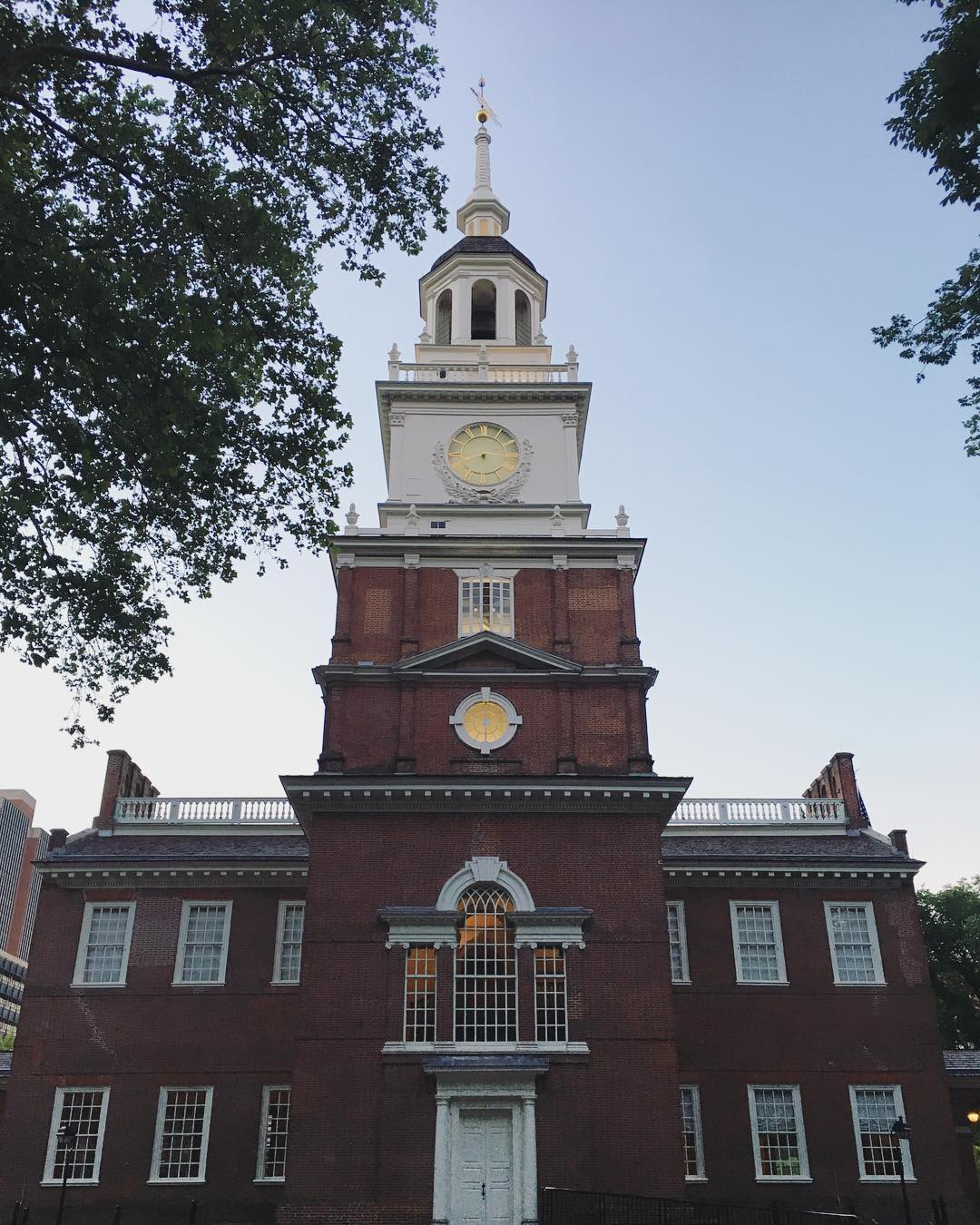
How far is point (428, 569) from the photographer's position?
28062mm

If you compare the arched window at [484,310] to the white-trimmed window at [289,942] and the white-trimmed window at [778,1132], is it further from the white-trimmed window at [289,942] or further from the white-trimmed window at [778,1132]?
the white-trimmed window at [778,1132]

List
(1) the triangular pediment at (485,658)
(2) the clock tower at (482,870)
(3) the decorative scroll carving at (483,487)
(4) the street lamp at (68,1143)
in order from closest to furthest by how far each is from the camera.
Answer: (2) the clock tower at (482,870), (1) the triangular pediment at (485,658), (4) the street lamp at (68,1143), (3) the decorative scroll carving at (483,487)

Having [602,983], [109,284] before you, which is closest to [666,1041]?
[602,983]

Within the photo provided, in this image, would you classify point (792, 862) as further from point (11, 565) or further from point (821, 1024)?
point (11, 565)

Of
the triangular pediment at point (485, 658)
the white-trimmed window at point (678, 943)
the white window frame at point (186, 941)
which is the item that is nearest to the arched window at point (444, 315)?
the triangular pediment at point (485, 658)

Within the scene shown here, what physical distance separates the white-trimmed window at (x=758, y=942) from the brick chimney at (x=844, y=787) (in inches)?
179

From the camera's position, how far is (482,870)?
24078mm

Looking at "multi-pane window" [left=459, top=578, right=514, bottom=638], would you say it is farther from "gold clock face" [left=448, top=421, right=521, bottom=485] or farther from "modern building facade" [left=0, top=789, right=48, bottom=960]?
"modern building facade" [left=0, top=789, right=48, bottom=960]

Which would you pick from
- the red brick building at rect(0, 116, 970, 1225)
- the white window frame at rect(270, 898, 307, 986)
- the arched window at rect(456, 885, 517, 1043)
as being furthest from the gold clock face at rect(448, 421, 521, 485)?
the white window frame at rect(270, 898, 307, 986)

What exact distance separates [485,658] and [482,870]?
5153 millimetres

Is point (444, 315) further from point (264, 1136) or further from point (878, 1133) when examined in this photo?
point (878, 1133)

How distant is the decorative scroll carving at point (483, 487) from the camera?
29969mm

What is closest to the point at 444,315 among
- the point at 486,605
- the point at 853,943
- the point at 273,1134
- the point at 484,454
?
the point at 484,454

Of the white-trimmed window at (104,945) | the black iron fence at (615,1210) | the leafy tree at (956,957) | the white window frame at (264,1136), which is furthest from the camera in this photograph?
the leafy tree at (956,957)
